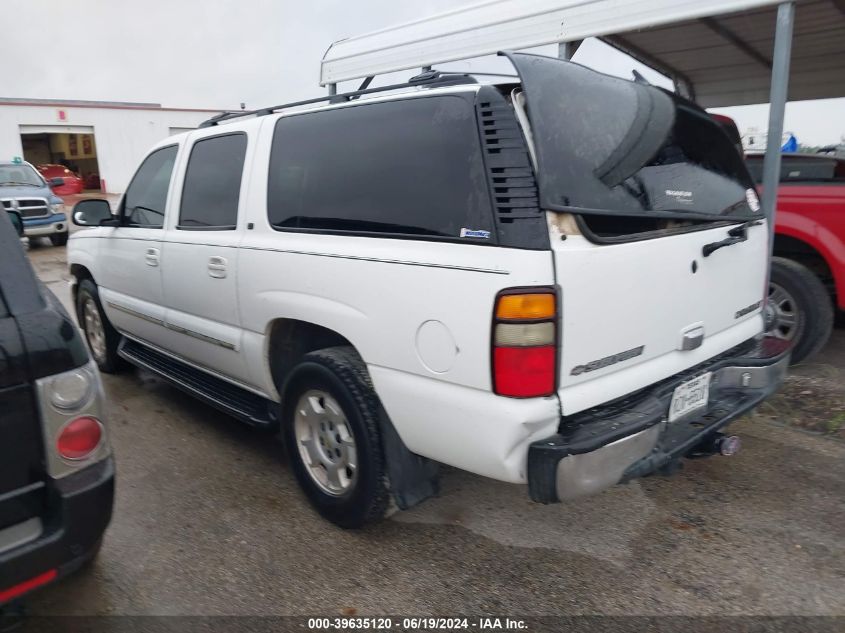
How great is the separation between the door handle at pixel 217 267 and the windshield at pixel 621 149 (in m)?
1.92

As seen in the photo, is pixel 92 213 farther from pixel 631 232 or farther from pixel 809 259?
pixel 809 259

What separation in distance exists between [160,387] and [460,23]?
13.2 ft

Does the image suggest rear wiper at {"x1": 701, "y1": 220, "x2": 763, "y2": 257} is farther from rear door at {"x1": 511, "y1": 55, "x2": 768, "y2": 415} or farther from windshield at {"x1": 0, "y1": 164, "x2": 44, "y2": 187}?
windshield at {"x1": 0, "y1": 164, "x2": 44, "y2": 187}

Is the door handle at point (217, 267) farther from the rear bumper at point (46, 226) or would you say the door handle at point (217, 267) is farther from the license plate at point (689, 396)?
the rear bumper at point (46, 226)

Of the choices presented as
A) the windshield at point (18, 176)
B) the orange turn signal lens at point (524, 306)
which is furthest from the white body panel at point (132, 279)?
the windshield at point (18, 176)

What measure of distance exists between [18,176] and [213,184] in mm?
12959

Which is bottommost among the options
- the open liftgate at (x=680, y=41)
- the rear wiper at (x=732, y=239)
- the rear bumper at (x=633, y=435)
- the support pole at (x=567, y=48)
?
the rear bumper at (x=633, y=435)

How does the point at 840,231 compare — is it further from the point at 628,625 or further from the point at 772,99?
the point at 628,625

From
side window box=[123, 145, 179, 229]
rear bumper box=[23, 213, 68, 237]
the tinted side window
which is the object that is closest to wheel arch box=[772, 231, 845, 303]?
the tinted side window

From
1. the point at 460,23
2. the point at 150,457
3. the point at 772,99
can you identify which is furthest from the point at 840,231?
the point at 150,457

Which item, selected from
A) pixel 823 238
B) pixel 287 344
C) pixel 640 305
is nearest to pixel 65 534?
pixel 287 344

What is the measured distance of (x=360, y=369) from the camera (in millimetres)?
2707

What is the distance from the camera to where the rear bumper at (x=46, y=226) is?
12.9 metres

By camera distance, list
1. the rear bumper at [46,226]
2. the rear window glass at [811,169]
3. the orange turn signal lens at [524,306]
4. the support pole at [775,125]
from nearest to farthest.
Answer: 1. the orange turn signal lens at [524,306]
2. the support pole at [775,125]
3. the rear window glass at [811,169]
4. the rear bumper at [46,226]
